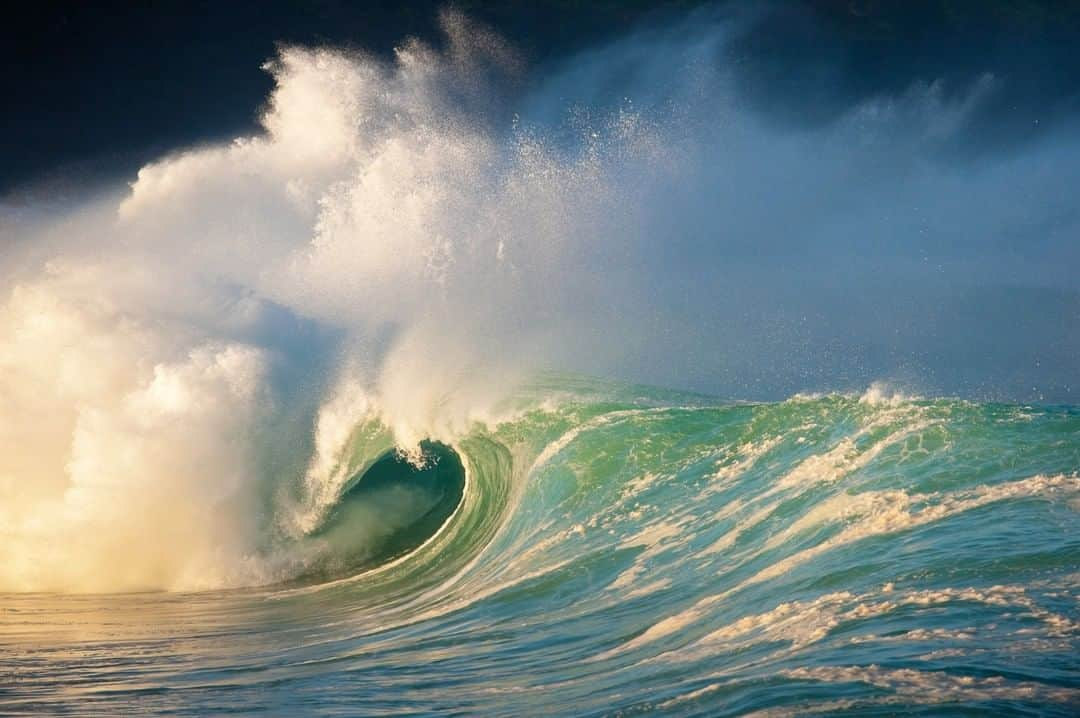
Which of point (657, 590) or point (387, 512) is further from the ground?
point (387, 512)

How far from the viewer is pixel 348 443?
14008mm

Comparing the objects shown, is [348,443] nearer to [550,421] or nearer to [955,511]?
[550,421]

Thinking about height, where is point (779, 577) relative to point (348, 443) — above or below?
below

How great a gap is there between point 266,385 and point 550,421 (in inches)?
162

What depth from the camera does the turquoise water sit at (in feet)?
16.0

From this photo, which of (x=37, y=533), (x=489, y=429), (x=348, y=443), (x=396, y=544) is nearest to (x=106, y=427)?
(x=37, y=533)

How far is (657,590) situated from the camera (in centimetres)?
775

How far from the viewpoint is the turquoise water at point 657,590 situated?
4875 mm

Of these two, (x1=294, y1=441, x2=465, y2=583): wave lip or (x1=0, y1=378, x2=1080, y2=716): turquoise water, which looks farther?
(x1=294, y1=441, x2=465, y2=583): wave lip

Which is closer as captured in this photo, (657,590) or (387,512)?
(657,590)

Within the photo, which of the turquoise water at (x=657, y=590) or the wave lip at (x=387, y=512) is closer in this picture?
the turquoise water at (x=657, y=590)

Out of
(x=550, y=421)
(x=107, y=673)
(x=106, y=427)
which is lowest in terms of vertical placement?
(x=107, y=673)

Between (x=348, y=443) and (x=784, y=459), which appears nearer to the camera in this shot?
(x=784, y=459)

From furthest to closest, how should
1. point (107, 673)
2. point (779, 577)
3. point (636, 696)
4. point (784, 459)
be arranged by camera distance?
point (784, 459) < point (779, 577) < point (107, 673) < point (636, 696)
